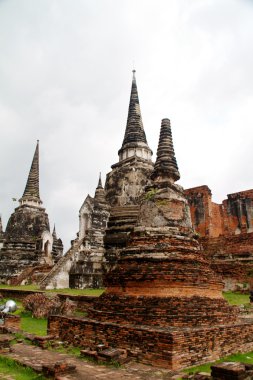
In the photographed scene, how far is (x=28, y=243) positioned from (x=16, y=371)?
21.6 metres

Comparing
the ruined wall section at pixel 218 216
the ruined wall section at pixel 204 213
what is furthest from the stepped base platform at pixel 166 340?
the ruined wall section at pixel 204 213

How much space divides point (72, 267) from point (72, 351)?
11708 mm

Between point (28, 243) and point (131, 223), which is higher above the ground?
point (28, 243)

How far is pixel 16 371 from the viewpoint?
6.37 meters

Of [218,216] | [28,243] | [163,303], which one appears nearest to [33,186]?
[28,243]

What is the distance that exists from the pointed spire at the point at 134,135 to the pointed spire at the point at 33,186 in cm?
924

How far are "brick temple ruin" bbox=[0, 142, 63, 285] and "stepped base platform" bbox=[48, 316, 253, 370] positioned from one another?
52.7ft

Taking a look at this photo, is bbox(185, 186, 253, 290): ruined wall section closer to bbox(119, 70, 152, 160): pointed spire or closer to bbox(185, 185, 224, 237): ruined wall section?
bbox(185, 185, 224, 237): ruined wall section

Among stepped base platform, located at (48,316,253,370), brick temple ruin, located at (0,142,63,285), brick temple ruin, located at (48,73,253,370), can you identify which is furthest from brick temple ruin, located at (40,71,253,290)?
stepped base platform, located at (48,316,253,370)

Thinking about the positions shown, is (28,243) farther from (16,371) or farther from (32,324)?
(16,371)

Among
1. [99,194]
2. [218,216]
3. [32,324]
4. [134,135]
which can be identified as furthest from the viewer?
[218,216]

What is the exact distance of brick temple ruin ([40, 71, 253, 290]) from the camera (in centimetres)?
1761

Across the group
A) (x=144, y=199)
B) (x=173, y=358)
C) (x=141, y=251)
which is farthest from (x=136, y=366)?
(x=144, y=199)

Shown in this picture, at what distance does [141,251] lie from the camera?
8852mm
